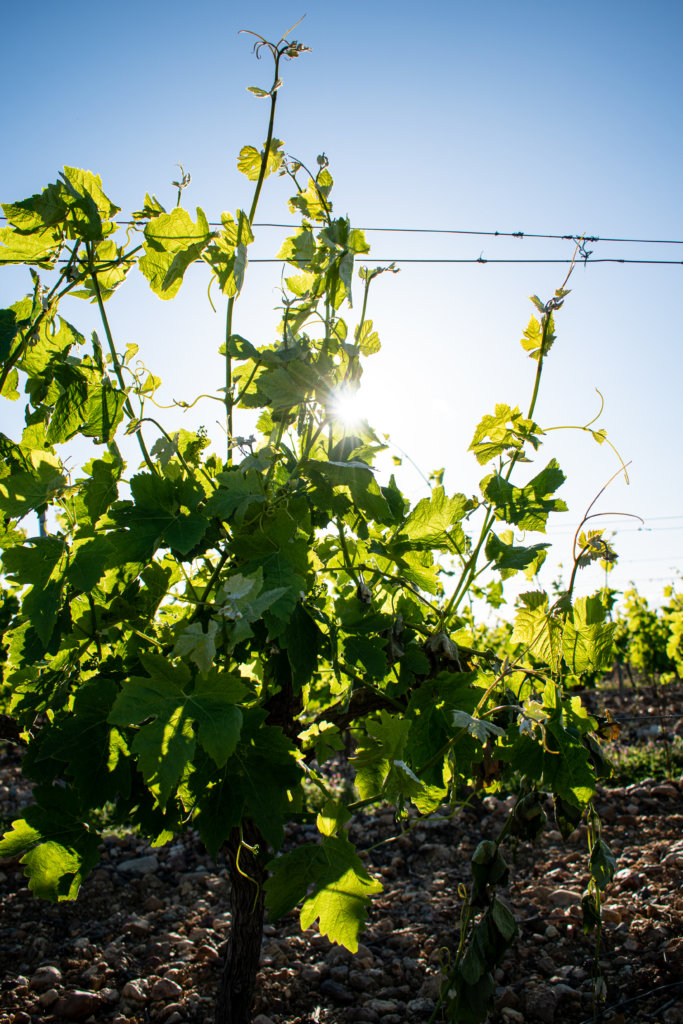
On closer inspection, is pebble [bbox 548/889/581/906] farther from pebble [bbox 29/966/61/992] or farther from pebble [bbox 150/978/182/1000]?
pebble [bbox 29/966/61/992]

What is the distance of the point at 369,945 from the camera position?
3.45m

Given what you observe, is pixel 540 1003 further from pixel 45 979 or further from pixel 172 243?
pixel 172 243

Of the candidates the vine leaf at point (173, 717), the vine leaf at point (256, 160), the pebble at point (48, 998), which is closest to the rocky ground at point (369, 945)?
the pebble at point (48, 998)

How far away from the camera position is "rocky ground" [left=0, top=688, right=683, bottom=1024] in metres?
2.67

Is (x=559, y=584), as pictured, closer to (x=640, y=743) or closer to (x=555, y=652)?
(x=640, y=743)

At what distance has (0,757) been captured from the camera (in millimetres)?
8633

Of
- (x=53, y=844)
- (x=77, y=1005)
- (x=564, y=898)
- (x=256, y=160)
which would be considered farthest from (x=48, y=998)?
(x=256, y=160)

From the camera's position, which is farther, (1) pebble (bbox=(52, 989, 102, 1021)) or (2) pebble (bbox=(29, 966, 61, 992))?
(2) pebble (bbox=(29, 966, 61, 992))

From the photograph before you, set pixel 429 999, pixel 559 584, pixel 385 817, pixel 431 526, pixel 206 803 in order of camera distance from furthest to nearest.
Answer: pixel 559 584, pixel 385 817, pixel 429 999, pixel 431 526, pixel 206 803

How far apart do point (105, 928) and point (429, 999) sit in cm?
202

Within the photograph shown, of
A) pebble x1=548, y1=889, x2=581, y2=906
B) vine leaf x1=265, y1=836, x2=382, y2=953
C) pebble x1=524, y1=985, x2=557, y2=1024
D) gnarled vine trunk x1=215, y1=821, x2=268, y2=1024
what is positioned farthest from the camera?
pebble x1=548, y1=889, x2=581, y2=906

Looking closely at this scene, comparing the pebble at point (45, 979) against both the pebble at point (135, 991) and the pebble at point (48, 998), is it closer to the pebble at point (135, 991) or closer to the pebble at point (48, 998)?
the pebble at point (48, 998)

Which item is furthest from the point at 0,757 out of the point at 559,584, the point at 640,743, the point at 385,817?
the point at 640,743

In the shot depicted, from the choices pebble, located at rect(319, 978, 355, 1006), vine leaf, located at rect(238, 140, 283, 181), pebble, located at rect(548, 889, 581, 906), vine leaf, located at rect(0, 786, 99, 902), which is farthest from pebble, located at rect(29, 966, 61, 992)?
vine leaf, located at rect(238, 140, 283, 181)
